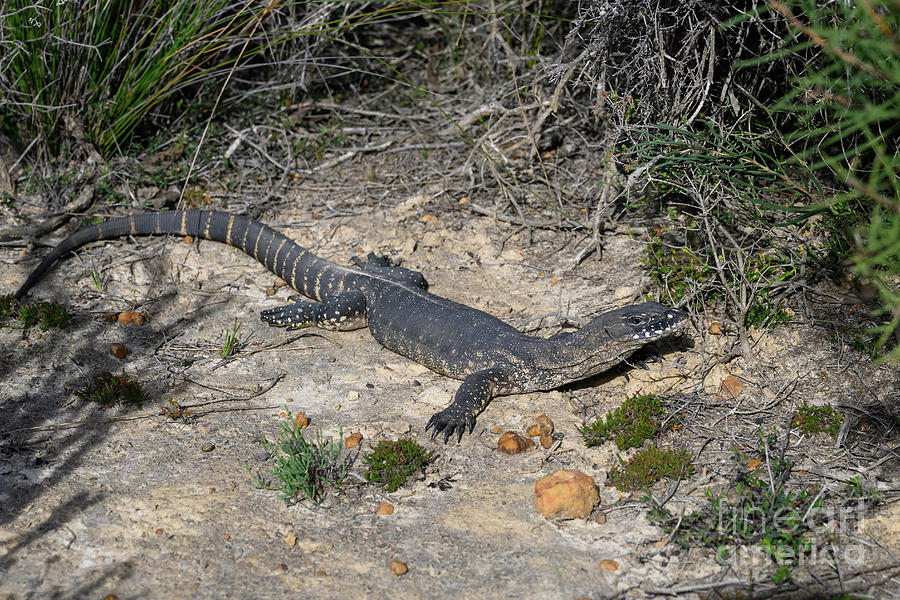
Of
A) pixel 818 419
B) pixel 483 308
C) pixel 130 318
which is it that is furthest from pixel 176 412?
pixel 818 419

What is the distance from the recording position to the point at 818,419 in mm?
4891

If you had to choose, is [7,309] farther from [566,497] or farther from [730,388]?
[730,388]

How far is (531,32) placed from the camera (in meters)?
8.20

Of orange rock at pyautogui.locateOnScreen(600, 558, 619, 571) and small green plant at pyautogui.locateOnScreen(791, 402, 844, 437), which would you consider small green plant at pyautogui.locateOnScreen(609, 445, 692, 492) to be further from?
small green plant at pyautogui.locateOnScreen(791, 402, 844, 437)

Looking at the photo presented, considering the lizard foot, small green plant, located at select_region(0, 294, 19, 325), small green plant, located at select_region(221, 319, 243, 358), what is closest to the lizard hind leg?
small green plant, located at select_region(221, 319, 243, 358)

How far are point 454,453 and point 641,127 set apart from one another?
290 centimetres

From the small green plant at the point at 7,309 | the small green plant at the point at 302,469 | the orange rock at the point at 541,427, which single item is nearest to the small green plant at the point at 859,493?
the orange rock at the point at 541,427

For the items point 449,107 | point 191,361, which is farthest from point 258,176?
point 191,361

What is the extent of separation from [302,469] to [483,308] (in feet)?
8.53

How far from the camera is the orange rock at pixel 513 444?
502 centimetres

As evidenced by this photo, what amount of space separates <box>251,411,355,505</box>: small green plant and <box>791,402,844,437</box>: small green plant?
2905 mm

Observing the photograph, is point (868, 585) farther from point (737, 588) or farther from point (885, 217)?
point (885, 217)

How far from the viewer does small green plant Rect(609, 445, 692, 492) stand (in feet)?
15.1

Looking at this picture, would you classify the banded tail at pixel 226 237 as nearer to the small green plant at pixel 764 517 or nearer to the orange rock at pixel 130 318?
the orange rock at pixel 130 318
